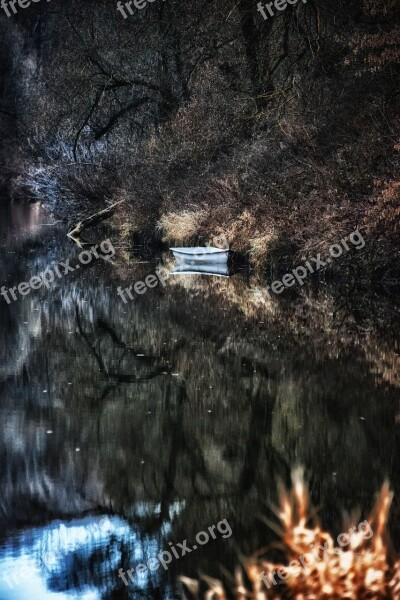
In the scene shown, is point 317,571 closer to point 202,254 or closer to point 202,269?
point 202,269

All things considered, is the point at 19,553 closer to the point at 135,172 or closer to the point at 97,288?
the point at 97,288

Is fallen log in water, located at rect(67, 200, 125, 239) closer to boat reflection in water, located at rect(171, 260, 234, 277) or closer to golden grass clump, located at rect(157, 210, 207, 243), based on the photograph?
golden grass clump, located at rect(157, 210, 207, 243)

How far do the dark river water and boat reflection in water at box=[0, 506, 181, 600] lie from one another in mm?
16

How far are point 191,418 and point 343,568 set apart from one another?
5693mm

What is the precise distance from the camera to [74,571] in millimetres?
6934

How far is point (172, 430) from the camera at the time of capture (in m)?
10.6

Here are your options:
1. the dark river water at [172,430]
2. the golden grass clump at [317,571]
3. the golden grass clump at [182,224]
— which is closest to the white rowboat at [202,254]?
the golden grass clump at [182,224]

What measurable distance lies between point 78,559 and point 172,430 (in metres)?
3.52

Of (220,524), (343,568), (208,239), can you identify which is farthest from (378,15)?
(343,568)

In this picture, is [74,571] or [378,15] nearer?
[74,571]

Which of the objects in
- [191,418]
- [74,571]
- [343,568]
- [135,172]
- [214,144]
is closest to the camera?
[343,568]

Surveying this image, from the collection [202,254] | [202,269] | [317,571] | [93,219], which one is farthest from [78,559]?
[93,219]

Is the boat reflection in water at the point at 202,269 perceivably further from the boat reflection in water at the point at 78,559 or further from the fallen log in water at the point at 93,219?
the boat reflection in water at the point at 78,559

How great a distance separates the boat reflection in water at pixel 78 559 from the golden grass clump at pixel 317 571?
1.76ft
